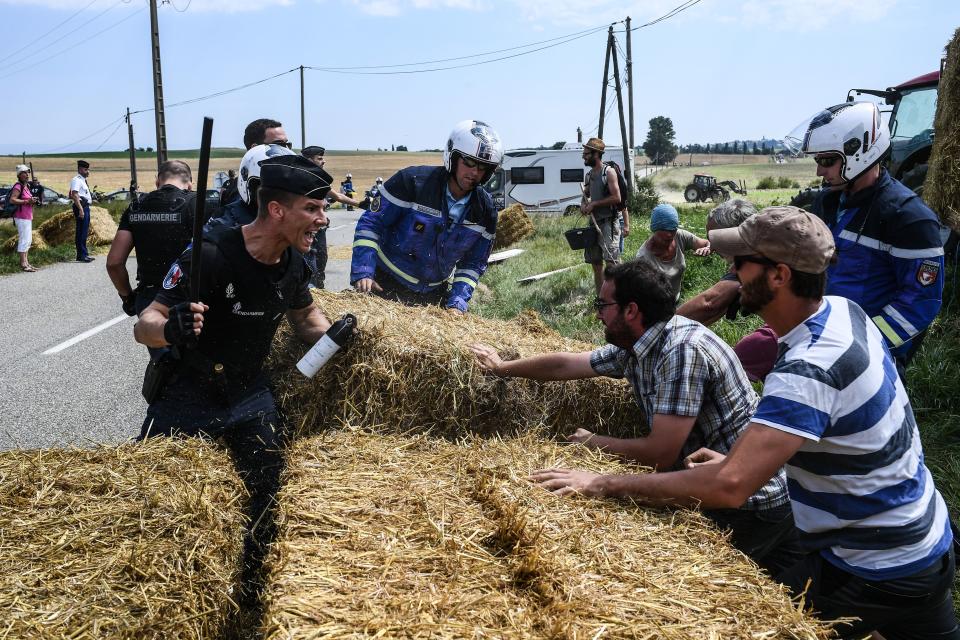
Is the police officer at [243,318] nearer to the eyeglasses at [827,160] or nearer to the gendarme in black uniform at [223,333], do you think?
the gendarme in black uniform at [223,333]

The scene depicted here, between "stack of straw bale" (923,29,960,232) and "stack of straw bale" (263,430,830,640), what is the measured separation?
6.18 metres

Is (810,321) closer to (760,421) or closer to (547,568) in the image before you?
(760,421)

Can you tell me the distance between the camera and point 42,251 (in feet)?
61.5

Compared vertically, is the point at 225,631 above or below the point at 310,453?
below

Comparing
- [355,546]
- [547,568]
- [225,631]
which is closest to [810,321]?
[547,568]

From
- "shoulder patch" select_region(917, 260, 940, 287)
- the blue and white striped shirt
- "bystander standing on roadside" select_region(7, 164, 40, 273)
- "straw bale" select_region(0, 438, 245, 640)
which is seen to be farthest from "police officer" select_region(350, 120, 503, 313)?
"bystander standing on roadside" select_region(7, 164, 40, 273)

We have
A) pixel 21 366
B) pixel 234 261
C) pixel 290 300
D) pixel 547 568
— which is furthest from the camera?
pixel 21 366

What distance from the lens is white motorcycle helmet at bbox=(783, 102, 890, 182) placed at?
4.34 metres

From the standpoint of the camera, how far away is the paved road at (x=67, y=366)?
6242 mm

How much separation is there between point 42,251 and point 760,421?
66.4ft

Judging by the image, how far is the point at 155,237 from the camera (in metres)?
5.17

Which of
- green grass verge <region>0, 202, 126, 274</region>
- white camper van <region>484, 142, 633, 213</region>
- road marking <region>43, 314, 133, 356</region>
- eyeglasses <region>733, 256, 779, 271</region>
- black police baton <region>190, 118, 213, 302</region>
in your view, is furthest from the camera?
white camper van <region>484, 142, 633, 213</region>

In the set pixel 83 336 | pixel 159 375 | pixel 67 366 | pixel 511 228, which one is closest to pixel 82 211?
pixel 83 336

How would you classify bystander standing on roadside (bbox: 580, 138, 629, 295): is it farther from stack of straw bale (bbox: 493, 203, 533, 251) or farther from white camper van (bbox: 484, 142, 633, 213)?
white camper van (bbox: 484, 142, 633, 213)
